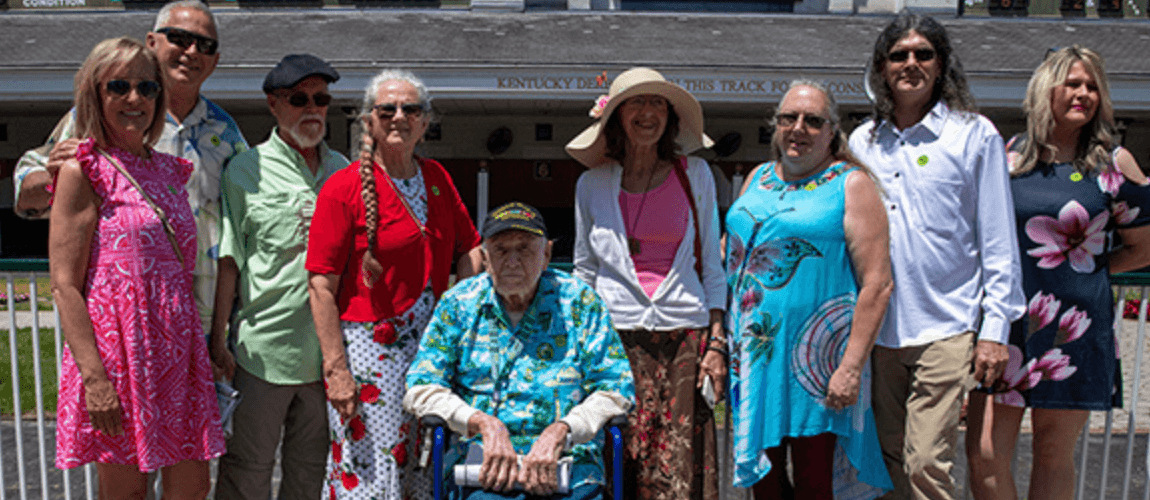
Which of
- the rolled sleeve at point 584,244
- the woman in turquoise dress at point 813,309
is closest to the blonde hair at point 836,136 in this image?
the woman in turquoise dress at point 813,309

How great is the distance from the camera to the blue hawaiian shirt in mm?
2693

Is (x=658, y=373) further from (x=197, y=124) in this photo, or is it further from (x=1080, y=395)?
(x=197, y=124)

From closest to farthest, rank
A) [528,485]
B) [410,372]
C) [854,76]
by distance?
[528,485] < [410,372] < [854,76]

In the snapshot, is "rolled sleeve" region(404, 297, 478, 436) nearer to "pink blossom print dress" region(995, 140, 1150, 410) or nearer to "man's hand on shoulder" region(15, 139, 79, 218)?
"man's hand on shoulder" region(15, 139, 79, 218)

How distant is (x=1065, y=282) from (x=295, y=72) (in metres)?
2.98

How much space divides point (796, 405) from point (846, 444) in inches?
8.8

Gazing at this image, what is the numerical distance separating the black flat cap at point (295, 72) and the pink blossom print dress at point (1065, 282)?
265 cm

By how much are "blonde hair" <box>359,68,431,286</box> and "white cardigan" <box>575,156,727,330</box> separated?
741 mm

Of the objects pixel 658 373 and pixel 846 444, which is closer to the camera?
pixel 846 444

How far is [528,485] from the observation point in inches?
99.5

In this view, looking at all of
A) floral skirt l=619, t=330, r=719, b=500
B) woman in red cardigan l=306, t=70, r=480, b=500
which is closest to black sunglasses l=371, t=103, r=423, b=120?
woman in red cardigan l=306, t=70, r=480, b=500

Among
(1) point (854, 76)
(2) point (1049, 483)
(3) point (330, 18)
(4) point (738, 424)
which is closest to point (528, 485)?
(4) point (738, 424)

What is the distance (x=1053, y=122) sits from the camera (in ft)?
9.57

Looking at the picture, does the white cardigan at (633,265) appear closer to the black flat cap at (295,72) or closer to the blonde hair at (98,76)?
the black flat cap at (295,72)
